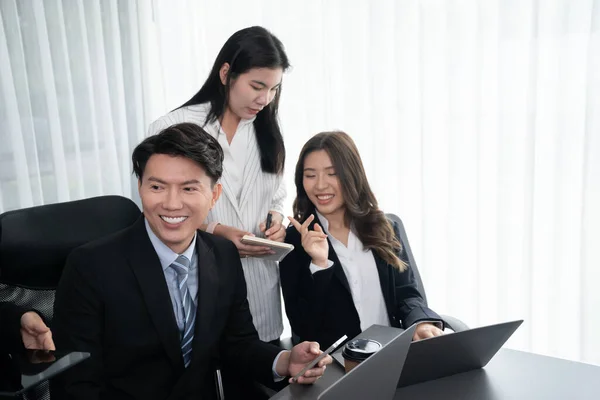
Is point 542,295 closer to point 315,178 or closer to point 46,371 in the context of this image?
point 315,178

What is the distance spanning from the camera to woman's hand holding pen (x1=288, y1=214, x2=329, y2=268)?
1670 millimetres

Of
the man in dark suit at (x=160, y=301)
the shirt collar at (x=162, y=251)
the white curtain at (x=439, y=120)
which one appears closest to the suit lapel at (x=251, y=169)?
the man in dark suit at (x=160, y=301)

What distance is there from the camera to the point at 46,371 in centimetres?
89

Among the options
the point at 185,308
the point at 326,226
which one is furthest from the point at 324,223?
the point at 185,308

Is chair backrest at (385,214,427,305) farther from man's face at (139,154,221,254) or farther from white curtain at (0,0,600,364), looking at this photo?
man's face at (139,154,221,254)

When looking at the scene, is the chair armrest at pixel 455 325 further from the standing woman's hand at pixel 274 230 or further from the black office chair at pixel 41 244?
the black office chair at pixel 41 244

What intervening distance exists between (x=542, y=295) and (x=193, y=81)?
2.00 m

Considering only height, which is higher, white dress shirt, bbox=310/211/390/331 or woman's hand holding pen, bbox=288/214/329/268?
woman's hand holding pen, bbox=288/214/329/268

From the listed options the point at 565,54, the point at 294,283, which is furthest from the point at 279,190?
the point at 565,54

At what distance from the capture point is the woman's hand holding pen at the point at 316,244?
1.67 meters

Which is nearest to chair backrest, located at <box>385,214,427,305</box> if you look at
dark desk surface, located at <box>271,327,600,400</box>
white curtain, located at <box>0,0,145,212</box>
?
dark desk surface, located at <box>271,327,600,400</box>

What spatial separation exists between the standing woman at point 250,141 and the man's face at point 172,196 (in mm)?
328

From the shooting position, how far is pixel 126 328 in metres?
1.25

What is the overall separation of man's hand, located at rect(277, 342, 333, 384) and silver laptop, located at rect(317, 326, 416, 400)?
0.51ft
